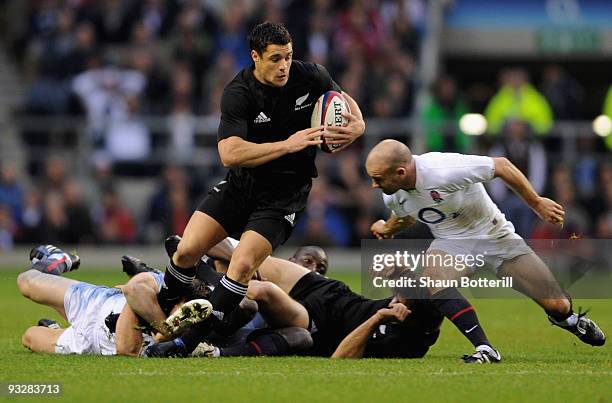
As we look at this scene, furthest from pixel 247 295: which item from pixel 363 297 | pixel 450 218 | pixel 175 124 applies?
pixel 175 124

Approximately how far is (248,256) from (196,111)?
1192cm

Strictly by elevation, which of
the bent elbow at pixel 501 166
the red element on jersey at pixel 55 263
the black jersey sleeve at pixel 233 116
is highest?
the black jersey sleeve at pixel 233 116

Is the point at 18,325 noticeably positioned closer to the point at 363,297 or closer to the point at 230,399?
the point at 363,297

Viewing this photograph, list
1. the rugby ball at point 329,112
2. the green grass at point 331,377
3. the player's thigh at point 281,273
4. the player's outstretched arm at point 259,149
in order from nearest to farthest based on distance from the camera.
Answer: the green grass at point 331,377 < the player's outstretched arm at point 259,149 < the rugby ball at point 329,112 < the player's thigh at point 281,273

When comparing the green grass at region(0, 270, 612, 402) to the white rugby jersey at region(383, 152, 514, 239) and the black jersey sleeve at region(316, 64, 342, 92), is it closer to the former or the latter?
the white rugby jersey at region(383, 152, 514, 239)

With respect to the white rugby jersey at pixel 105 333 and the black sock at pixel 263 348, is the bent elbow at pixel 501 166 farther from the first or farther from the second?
the white rugby jersey at pixel 105 333

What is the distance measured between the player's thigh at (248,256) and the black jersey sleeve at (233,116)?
2.39ft

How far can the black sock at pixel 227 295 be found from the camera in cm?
919

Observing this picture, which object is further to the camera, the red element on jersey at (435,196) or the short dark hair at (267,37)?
the red element on jersey at (435,196)

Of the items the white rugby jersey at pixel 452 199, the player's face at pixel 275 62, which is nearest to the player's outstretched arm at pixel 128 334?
the player's face at pixel 275 62

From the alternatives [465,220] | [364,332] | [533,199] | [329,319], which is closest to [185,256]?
[329,319]

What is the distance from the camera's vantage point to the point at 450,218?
9.90 metres

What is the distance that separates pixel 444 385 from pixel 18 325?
220 inches

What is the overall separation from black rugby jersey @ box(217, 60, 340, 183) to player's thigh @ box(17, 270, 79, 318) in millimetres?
1783
